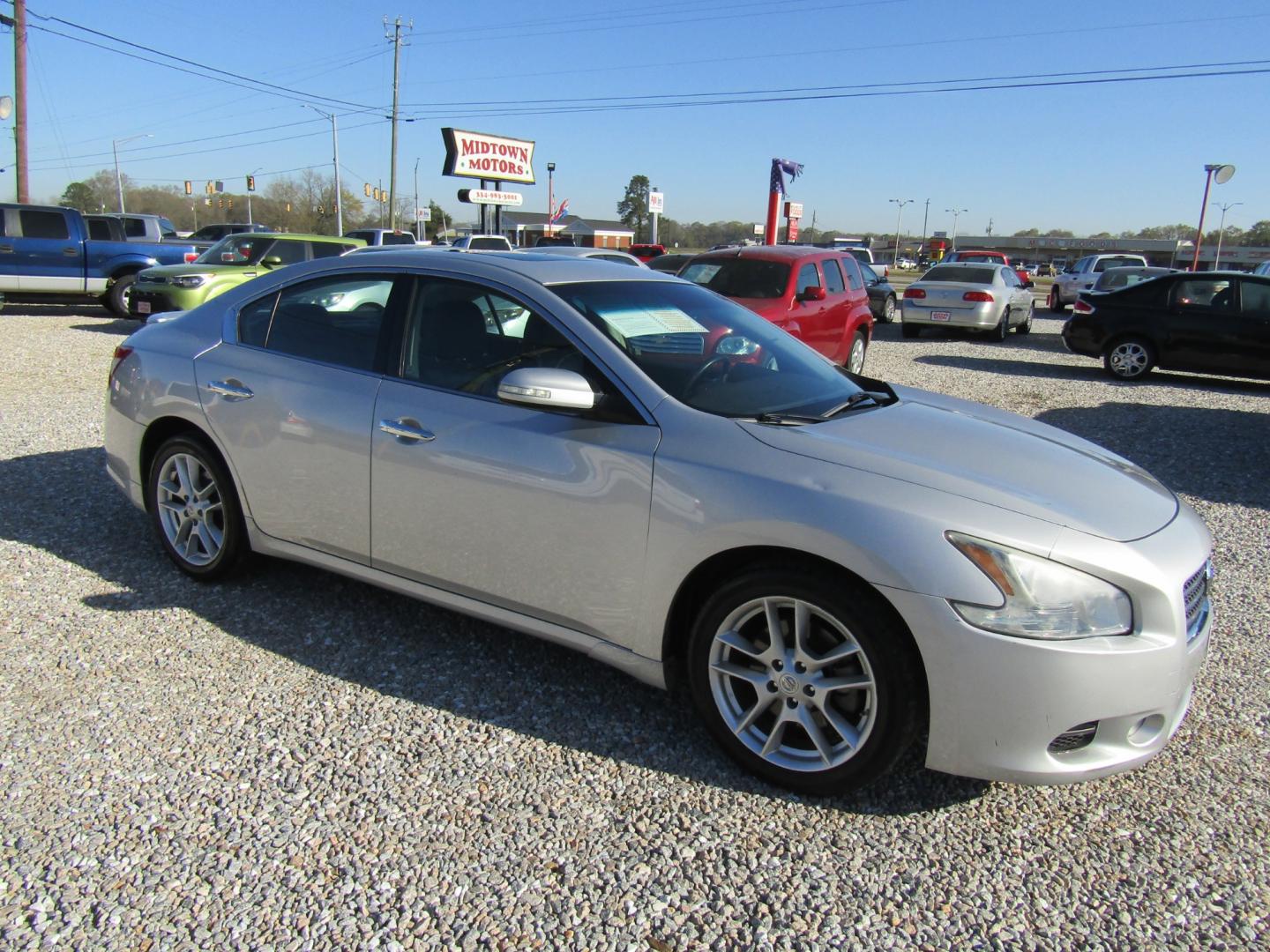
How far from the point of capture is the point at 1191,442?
343 inches

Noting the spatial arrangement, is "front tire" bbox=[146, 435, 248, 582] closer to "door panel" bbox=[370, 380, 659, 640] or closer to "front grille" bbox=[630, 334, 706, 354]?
"door panel" bbox=[370, 380, 659, 640]

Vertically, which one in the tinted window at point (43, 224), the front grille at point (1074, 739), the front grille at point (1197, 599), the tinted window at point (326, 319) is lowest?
the front grille at point (1074, 739)

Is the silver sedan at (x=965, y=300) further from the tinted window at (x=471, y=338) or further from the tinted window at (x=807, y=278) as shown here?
the tinted window at (x=471, y=338)

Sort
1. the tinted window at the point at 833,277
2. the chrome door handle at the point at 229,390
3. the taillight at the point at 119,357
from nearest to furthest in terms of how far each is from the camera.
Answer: the chrome door handle at the point at 229,390 → the taillight at the point at 119,357 → the tinted window at the point at 833,277

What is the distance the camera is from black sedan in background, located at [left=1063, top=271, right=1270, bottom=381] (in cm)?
1209

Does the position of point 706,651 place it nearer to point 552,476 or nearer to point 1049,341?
point 552,476

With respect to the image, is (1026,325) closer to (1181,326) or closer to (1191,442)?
(1181,326)

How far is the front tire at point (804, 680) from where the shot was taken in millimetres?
2682

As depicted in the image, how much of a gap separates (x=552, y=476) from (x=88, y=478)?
443 centimetres

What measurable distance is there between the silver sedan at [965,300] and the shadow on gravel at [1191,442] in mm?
6701

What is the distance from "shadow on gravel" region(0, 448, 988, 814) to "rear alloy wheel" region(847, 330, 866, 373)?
329 inches

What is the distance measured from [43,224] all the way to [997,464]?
1813 cm

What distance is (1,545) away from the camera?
4863mm

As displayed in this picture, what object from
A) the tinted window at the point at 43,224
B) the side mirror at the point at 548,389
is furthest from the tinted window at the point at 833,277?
the tinted window at the point at 43,224
